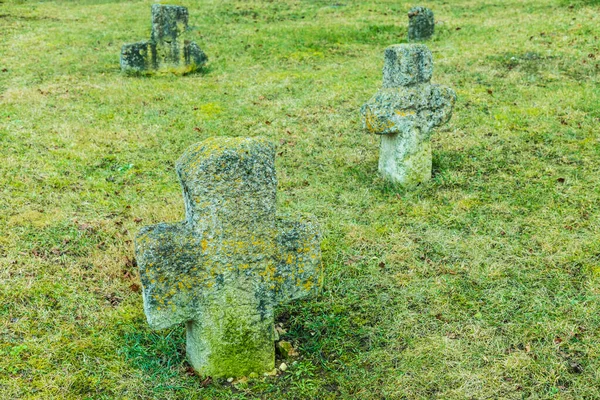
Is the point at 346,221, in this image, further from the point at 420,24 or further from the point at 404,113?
the point at 420,24

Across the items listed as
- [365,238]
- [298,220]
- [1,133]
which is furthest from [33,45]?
[298,220]

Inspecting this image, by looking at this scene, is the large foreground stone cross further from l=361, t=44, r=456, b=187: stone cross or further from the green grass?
l=361, t=44, r=456, b=187: stone cross

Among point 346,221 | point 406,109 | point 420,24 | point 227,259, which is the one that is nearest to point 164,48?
point 420,24

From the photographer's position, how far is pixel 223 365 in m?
4.40

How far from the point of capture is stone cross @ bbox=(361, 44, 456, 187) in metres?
7.70

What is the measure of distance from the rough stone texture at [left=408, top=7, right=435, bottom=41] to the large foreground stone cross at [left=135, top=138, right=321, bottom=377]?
1393cm

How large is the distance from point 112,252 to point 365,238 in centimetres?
297

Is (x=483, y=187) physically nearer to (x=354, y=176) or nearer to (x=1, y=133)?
(x=354, y=176)

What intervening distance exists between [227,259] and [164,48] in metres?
11.9

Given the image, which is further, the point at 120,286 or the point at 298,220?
Result: the point at 120,286

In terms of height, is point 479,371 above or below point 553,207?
below

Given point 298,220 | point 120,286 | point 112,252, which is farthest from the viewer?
point 112,252

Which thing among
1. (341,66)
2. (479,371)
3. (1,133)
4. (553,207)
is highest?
(341,66)

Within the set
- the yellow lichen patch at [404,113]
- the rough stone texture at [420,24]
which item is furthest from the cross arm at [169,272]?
Answer: the rough stone texture at [420,24]
